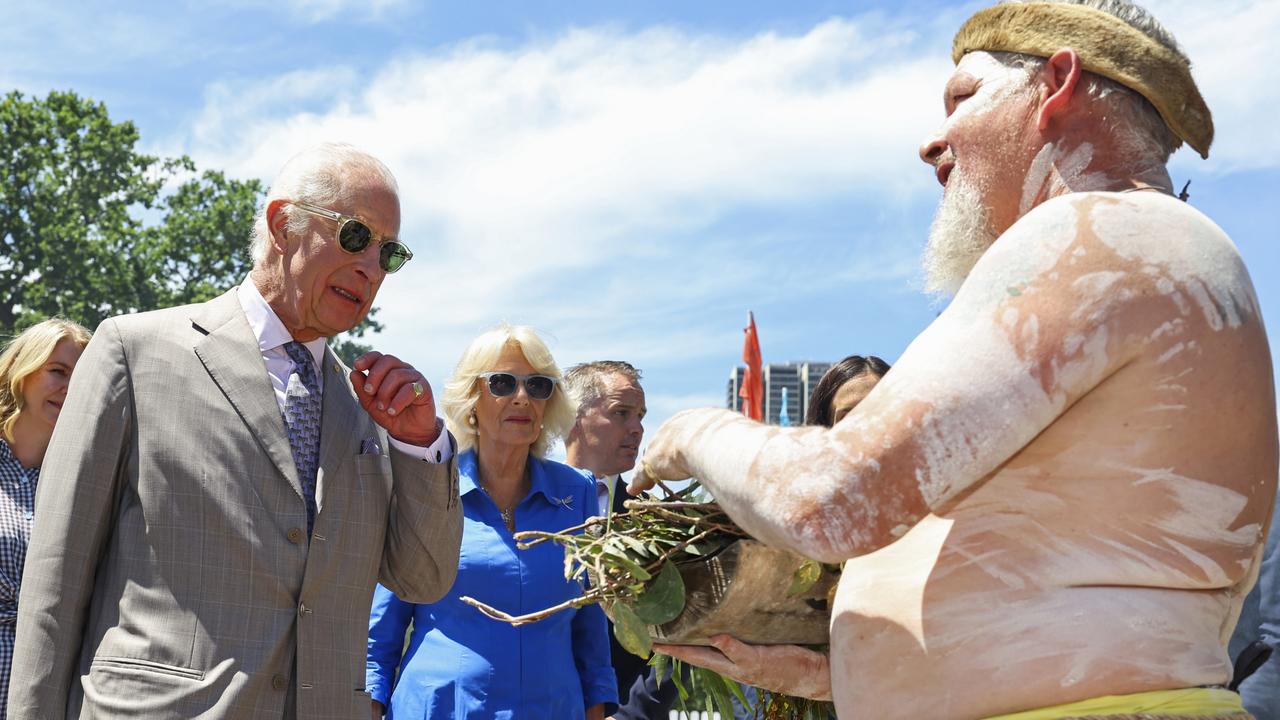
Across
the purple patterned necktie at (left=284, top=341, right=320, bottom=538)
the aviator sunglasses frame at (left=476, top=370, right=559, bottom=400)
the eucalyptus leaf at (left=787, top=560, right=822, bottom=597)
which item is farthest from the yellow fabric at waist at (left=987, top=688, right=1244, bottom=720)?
the aviator sunglasses frame at (left=476, top=370, right=559, bottom=400)

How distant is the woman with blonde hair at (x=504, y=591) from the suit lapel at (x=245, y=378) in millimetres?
1310

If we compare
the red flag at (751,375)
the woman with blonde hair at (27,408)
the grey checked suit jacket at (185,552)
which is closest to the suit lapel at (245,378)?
the grey checked suit jacket at (185,552)

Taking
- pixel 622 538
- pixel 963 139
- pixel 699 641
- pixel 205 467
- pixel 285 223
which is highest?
pixel 285 223

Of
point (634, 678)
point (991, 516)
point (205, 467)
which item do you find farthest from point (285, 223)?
point (634, 678)

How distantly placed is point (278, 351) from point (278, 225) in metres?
0.37

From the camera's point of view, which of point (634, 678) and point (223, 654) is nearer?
point (223, 654)

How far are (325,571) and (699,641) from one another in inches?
44.9

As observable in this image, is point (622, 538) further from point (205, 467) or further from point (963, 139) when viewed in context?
point (205, 467)

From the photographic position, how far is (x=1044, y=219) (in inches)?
81.0

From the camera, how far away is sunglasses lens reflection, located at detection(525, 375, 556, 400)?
5.52m

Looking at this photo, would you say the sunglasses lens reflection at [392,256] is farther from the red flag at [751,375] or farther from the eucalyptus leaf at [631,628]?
the red flag at [751,375]

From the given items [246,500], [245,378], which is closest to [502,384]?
[245,378]

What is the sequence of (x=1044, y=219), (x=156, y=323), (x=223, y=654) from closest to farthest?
1. (x=1044, y=219)
2. (x=223, y=654)
3. (x=156, y=323)

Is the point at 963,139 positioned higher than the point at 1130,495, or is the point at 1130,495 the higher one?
the point at 963,139
